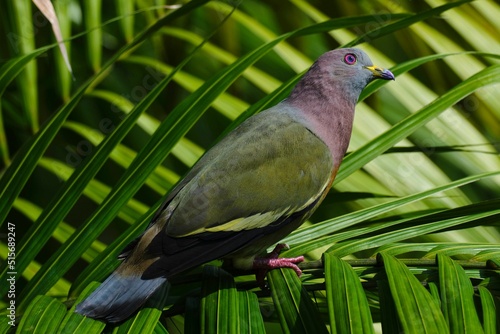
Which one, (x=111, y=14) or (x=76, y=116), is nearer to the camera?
(x=76, y=116)

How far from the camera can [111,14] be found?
341 cm

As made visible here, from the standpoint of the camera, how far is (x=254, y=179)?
2273mm

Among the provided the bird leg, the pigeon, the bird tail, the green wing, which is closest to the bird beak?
the pigeon

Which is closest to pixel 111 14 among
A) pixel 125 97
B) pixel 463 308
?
pixel 125 97

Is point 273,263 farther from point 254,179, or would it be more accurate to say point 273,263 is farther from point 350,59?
point 350,59

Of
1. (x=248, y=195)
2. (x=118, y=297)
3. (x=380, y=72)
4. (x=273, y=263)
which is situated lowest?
(x=118, y=297)

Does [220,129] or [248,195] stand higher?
[220,129]

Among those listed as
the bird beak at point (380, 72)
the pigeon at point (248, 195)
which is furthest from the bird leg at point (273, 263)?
the bird beak at point (380, 72)

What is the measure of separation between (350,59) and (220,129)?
2.25 ft

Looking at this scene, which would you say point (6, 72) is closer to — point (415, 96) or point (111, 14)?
point (111, 14)

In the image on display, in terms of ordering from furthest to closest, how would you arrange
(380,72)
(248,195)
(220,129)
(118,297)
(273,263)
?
1. (220,129)
2. (380,72)
3. (248,195)
4. (273,263)
5. (118,297)

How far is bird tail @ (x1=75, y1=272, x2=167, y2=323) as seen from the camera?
1742 mm

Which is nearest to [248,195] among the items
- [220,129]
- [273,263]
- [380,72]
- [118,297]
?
[273,263]

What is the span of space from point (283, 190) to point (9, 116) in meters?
1.45
